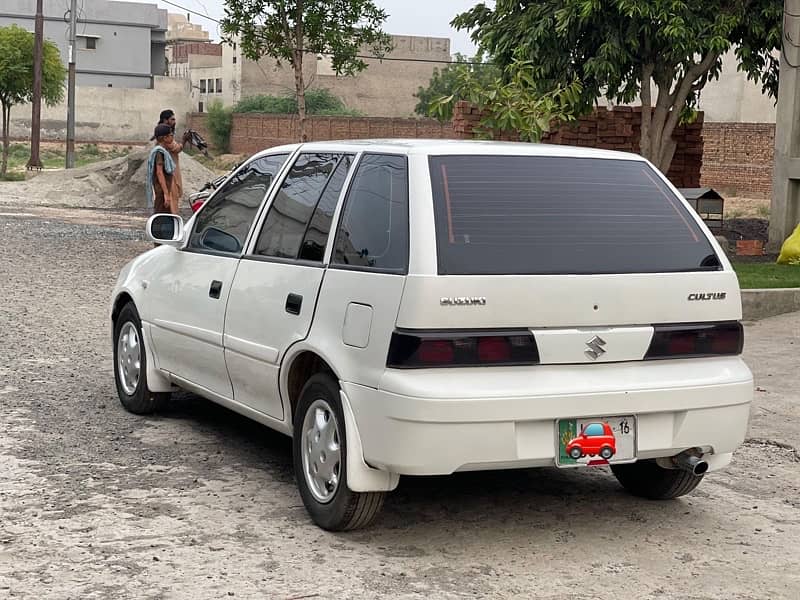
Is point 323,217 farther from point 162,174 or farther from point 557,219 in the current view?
point 162,174

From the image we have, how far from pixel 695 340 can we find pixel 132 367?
3742 millimetres

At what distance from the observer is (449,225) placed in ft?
17.2

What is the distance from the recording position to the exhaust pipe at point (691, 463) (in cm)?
561

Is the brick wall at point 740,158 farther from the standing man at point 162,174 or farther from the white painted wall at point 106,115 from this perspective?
the white painted wall at point 106,115

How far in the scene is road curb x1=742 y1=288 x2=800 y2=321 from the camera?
524 inches

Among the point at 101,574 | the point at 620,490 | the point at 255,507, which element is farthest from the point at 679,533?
the point at 101,574

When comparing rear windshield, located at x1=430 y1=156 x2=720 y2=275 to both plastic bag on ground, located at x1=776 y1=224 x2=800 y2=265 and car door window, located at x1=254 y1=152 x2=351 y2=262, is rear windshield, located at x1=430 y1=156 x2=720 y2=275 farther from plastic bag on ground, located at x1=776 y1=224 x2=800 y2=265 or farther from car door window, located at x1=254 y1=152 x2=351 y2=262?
plastic bag on ground, located at x1=776 y1=224 x2=800 y2=265

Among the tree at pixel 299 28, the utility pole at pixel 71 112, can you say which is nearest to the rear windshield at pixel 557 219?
the tree at pixel 299 28

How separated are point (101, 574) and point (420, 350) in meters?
1.48

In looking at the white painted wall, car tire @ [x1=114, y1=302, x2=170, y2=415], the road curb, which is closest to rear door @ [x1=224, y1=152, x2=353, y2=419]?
car tire @ [x1=114, y1=302, x2=170, y2=415]

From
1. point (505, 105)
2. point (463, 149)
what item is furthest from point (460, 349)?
point (505, 105)

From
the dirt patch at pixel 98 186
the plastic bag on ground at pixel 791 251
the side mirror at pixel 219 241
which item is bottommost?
the dirt patch at pixel 98 186

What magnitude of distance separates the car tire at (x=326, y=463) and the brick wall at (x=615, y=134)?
15.2 m

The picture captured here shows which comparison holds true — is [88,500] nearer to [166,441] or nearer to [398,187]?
[166,441]
